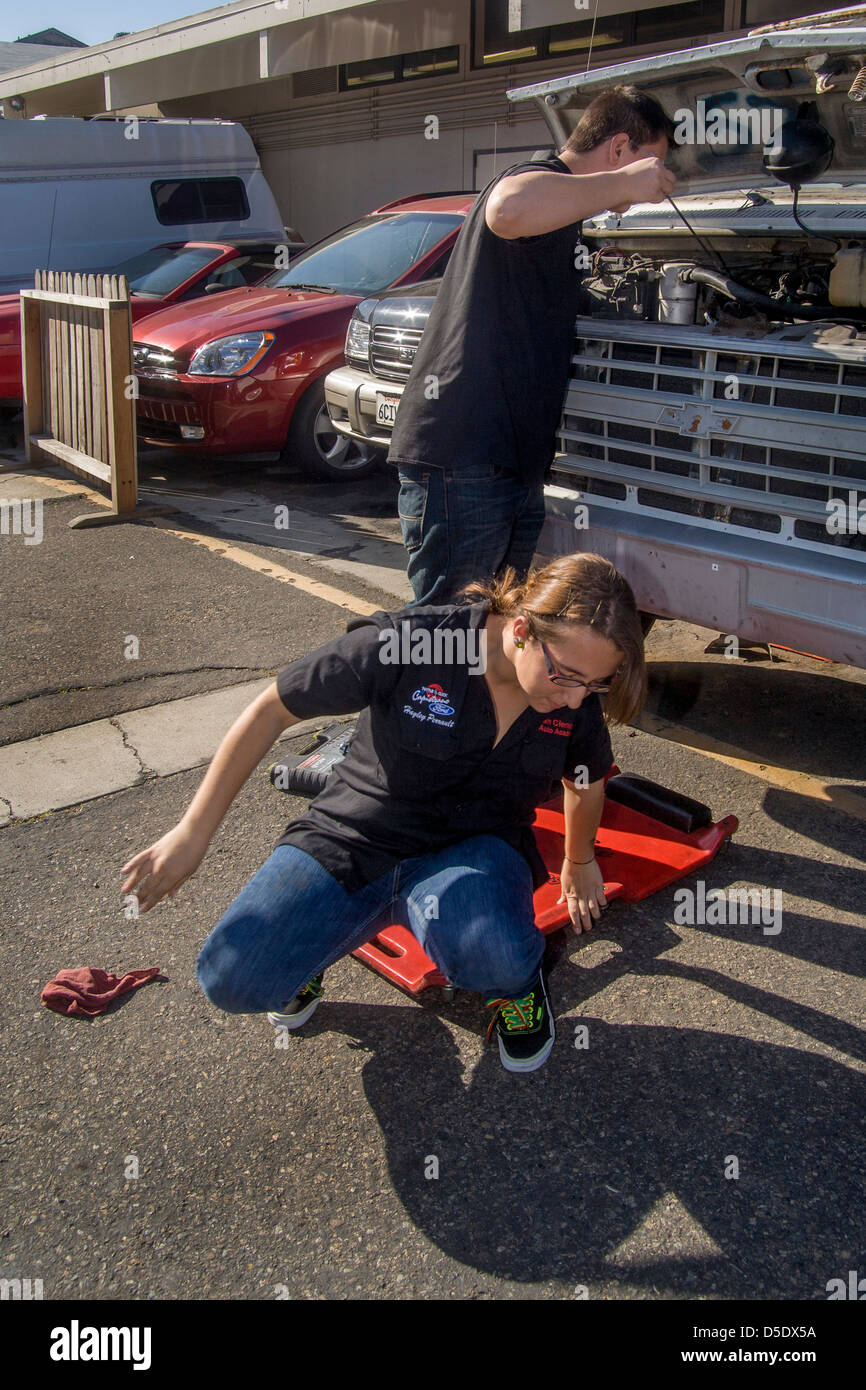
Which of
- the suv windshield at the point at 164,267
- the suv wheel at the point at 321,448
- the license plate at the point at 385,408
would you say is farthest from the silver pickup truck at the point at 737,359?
the suv windshield at the point at 164,267

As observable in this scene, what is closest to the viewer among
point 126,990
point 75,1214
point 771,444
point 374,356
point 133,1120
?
point 75,1214

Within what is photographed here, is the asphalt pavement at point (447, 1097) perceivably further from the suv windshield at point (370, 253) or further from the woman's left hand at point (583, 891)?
the suv windshield at point (370, 253)

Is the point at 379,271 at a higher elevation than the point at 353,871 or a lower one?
higher

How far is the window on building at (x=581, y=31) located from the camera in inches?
396

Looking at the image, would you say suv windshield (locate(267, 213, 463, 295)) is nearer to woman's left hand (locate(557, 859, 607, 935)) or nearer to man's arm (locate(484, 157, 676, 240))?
man's arm (locate(484, 157, 676, 240))

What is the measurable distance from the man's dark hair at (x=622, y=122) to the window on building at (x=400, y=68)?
35.5 feet

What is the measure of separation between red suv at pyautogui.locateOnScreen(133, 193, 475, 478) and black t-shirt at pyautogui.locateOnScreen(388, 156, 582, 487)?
4357 mm

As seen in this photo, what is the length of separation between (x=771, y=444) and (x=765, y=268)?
43.4 inches

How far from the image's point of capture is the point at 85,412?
7.64 meters

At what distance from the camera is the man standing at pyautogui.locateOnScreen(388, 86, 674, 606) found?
3023 mm

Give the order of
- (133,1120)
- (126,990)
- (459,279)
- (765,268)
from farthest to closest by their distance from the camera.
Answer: (765,268) → (459,279) → (126,990) → (133,1120)

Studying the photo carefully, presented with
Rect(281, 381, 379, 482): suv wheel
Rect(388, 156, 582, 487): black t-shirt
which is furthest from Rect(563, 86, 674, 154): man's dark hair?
Rect(281, 381, 379, 482): suv wheel

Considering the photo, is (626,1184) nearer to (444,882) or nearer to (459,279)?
(444,882)

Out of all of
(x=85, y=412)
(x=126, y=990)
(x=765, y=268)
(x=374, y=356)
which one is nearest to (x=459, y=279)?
(x=765, y=268)
